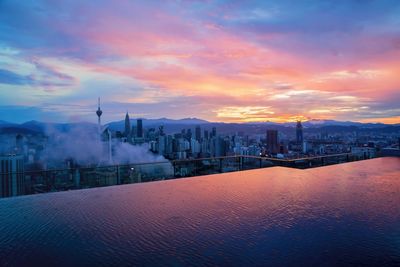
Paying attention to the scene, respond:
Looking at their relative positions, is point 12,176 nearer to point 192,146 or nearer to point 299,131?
point 192,146

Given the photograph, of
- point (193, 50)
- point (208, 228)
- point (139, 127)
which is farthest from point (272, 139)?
point (208, 228)

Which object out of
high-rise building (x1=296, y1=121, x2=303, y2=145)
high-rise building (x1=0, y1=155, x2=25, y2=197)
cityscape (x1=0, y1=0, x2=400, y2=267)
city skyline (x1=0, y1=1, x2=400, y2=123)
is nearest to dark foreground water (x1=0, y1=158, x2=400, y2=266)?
cityscape (x1=0, y1=0, x2=400, y2=267)

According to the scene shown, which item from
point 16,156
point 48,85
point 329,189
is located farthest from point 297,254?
point 48,85

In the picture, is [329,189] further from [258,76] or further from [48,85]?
[48,85]

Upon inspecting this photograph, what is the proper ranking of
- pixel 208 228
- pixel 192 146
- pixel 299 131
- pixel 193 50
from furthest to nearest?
1. pixel 299 131
2. pixel 192 146
3. pixel 193 50
4. pixel 208 228

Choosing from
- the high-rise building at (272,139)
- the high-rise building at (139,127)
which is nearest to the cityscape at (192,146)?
the high-rise building at (272,139)

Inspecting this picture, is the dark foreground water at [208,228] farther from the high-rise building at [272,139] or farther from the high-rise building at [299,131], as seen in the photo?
the high-rise building at [299,131]

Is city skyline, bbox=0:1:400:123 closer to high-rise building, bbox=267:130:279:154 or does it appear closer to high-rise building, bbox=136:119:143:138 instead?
high-rise building, bbox=267:130:279:154
